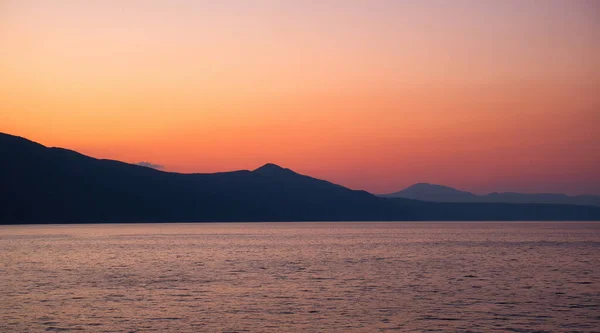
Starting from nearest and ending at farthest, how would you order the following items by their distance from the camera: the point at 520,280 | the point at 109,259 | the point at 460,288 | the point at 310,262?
the point at 460,288 → the point at 520,280 → the point at 310,262 → the point at 109,259

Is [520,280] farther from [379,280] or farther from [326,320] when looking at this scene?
[326,320]

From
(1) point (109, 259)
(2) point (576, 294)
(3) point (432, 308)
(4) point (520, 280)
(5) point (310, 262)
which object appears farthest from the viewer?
(1) point (109, 259)

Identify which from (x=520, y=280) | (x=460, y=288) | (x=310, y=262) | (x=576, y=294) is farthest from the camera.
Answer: (x=310, y=262)

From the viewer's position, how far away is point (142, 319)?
43.1 metres

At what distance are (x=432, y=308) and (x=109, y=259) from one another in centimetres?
6620

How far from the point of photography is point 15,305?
48844 millimetres

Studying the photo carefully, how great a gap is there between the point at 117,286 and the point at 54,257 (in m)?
Answer: 48.6

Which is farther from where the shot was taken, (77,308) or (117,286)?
(117,286)

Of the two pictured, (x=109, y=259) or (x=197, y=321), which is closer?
(x=197, y=321)

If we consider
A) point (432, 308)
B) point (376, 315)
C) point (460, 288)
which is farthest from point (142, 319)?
point (460, 288)

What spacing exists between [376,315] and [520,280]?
28378mm

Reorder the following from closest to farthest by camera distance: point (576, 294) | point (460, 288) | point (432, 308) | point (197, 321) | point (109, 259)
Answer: point (197, 321), point (432, 308), point (576, 294), point (460, 288), point (109, 259)

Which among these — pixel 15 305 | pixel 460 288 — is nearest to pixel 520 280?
pixel 460 288

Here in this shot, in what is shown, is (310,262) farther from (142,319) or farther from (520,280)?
(142,319)
